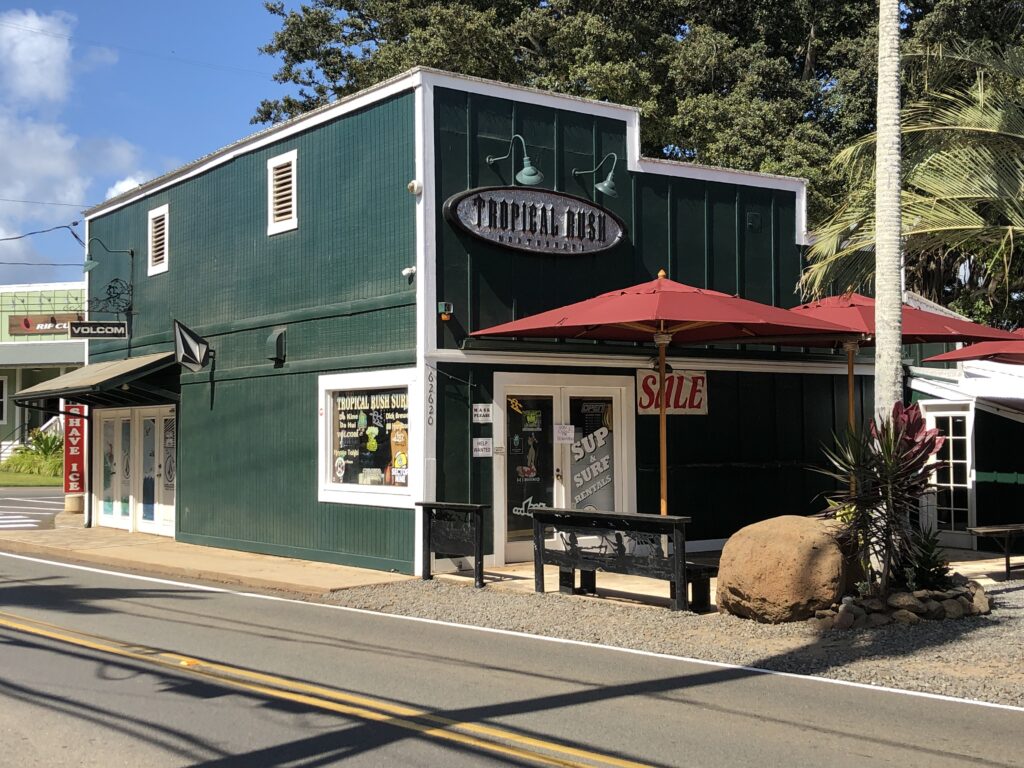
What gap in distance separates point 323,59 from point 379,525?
22.2 meters

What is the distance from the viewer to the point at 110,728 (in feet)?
22.7

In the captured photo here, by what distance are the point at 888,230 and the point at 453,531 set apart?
5.89 metres

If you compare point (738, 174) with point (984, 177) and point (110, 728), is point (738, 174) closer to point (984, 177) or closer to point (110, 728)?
point (984, 177)

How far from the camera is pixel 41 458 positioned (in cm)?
4144

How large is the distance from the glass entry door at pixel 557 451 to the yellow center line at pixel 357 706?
6.08m

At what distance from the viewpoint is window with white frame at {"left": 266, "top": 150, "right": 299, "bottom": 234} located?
16.9 meters

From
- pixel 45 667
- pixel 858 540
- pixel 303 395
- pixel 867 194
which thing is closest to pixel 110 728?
pixel 45 667

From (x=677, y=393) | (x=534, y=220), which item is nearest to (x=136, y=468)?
(x=534, y=220)

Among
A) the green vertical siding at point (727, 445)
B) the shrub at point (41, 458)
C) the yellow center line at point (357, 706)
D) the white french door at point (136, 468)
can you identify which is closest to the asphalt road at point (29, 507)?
the white french door at point (136, 468)

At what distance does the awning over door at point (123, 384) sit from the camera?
19031 millimetres

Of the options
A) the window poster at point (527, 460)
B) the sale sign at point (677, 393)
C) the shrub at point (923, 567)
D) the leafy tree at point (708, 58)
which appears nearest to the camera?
the shrub at point (923, 567)

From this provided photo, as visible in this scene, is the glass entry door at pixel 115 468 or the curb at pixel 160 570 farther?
the glass entry door at pixel 115 468

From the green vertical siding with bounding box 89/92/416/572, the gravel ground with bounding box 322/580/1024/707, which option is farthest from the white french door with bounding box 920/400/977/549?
the green vertical siding with bounding box 89/92/416/572

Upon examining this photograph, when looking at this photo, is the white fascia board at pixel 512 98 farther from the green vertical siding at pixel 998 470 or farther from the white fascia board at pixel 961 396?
the green vertical siding at pixel 998 470
